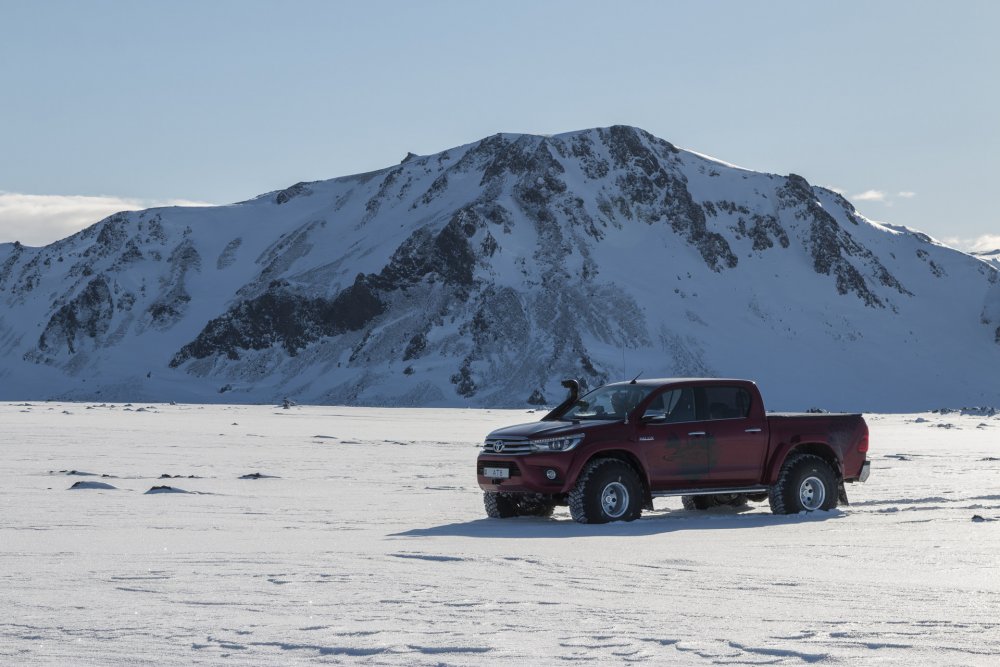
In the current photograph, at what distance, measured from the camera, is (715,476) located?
1769 centimetres

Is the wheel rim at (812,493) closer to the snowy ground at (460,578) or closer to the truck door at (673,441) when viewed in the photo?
the snowy ground at (460,578)

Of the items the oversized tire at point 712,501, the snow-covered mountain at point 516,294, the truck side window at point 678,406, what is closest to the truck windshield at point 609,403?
the truck side window at point 678,406

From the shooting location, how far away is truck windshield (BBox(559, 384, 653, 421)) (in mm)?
17703

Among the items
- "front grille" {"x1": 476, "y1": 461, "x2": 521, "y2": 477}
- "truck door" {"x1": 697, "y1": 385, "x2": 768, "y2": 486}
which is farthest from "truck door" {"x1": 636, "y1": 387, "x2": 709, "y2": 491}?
"front grille" {"x1": 476, "y1": 461, "x2": 521, "y2": 477}

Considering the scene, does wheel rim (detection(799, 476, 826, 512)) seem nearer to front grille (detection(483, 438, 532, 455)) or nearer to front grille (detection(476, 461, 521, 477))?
front grille (detection(483, 438, 532, 455))

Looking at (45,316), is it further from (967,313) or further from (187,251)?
(967,313)

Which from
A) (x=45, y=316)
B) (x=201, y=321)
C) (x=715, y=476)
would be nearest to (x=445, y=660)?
(x=715, y=476)

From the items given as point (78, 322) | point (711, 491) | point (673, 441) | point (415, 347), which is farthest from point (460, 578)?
point (78, 322)

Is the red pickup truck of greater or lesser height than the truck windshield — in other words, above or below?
below

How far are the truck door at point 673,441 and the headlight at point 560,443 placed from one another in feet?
3.07

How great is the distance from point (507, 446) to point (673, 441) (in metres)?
2.31

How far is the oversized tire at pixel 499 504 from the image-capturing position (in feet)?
57.7

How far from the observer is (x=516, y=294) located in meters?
139

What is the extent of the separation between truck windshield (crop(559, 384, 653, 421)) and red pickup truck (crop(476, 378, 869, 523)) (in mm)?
20
